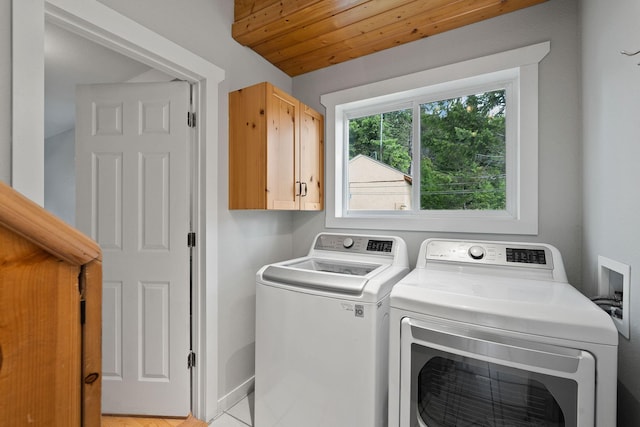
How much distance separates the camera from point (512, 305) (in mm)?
977

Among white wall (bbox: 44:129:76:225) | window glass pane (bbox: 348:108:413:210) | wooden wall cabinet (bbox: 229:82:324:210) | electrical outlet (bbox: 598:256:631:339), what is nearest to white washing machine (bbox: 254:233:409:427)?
wooden wall cabinet (bbox: 229:82:324:210)

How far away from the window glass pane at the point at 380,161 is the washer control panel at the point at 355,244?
44cm

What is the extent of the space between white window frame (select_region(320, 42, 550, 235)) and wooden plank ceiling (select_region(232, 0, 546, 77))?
0.24m

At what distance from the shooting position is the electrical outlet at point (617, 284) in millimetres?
1045

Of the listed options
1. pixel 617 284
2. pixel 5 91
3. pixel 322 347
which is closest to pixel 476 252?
pixel 617 284

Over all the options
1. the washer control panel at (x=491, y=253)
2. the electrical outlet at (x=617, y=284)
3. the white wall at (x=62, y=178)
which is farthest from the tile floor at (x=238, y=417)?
the white wall at (x=62, y=178)

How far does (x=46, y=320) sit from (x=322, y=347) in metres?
1.13

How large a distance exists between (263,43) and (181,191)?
117cm

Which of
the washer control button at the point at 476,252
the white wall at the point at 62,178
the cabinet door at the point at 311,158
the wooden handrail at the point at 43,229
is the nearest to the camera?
the wooden handrail at the point at 43,229

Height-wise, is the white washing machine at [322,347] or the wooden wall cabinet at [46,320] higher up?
the wooden wall cabinet at [46,320]

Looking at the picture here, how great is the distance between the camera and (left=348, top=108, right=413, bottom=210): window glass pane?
2129mm

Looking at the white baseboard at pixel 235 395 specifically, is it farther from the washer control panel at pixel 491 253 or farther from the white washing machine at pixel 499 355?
the washer control panel at pixel 491 253

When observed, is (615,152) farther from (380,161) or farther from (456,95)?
(380,161)

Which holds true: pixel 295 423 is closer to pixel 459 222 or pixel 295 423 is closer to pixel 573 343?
pixel 573 343
